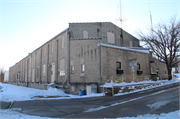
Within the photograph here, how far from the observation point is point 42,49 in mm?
27391

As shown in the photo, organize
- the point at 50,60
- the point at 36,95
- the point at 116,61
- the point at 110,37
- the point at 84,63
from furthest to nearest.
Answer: the point at 50,60, the point at 110,37, the point at 116,61, the point at 84,63, the point at 36,95

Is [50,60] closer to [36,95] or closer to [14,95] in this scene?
[36,95]

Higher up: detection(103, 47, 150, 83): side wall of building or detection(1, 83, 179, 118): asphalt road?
detection(103, 47, 150, 83): side wall of building

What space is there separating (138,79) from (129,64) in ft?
7.47

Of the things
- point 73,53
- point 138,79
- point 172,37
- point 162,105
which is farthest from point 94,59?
point 172,37

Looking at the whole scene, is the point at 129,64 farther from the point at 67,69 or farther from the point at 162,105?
the point at 162,105

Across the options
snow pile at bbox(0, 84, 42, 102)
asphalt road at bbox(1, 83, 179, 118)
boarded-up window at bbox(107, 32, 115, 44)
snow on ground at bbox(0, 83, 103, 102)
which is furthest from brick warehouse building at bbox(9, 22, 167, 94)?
asphalt road at bbox(1, 83, 179, 118)

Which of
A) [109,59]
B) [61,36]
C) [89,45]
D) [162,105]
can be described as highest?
[61,36]

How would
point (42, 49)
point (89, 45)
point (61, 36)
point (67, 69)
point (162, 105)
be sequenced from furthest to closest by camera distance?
point (42, 49) → point (61, 36) → point (67, 69) → point (89, 45) → point (162, 105)

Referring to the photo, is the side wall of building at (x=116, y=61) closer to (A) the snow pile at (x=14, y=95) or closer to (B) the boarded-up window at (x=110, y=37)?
(B) the boarded-up window at (x=110, y=37)

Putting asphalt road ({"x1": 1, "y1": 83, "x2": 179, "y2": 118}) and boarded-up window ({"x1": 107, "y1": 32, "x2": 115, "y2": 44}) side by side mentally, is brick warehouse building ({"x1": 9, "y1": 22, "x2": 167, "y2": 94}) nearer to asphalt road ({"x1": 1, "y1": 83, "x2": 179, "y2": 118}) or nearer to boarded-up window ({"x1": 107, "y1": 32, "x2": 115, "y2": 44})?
boarded-up window ({"x1": 107, "y1": 32, "x2": 115, "y2": 44})

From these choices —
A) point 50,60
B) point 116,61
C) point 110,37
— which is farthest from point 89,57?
point 50,60

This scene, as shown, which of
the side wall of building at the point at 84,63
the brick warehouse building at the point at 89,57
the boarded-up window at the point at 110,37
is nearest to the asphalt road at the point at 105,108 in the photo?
the side wall of building at the point at 84,63

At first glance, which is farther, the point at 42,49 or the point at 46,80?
the point at 42,49
